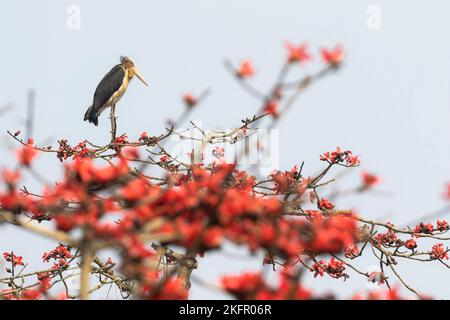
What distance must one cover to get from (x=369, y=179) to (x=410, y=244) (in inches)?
166

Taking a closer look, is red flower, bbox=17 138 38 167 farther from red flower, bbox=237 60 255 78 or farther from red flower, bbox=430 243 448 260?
red flower, bbox=430 243 448 260

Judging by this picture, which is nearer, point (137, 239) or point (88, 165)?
point (137, 239)

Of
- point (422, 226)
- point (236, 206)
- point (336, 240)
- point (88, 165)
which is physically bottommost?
point (336, 240)

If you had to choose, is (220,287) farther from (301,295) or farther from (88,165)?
(88,165)

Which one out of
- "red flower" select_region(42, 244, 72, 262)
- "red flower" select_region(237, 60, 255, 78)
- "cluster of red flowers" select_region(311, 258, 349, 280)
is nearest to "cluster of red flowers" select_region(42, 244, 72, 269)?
"red flower" select_region(42, 244, 72, 262)

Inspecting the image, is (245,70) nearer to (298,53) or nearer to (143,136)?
(298,53)

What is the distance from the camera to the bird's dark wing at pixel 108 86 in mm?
11750

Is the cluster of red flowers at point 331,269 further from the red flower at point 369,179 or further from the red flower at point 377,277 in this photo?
the red flower at point 369,179

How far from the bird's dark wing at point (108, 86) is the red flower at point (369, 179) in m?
9.32

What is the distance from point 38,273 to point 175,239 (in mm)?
4789
